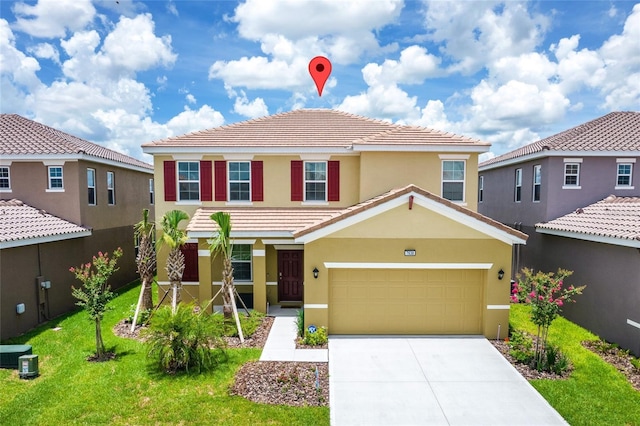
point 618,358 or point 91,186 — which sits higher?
point 91,186

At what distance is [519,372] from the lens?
920 cm

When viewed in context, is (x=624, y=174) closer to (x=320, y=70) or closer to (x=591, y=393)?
(x=591, y=393)

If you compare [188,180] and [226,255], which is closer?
[226,255]

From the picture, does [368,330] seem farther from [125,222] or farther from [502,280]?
[125,222]

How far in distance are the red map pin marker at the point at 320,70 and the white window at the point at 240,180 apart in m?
5.69

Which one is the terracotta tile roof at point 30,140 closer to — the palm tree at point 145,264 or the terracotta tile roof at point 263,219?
the palm tree at point 145,264

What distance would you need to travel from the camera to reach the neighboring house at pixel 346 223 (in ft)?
36.2

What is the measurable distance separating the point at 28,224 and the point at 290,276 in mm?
9283

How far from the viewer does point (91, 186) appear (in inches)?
635

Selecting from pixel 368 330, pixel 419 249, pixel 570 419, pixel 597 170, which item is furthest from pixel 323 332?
pixel 597 170

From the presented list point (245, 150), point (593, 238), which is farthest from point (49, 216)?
point (593, 238)

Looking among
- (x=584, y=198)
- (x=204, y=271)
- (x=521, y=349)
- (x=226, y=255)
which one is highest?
(x=584, y=198)

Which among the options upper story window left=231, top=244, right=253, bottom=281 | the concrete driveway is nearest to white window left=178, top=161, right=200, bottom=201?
upper story window left=231, top=244, right=253, bottom=281

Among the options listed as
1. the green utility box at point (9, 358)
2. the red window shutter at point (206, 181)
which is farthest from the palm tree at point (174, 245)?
the green utility box at point (9, 358)
